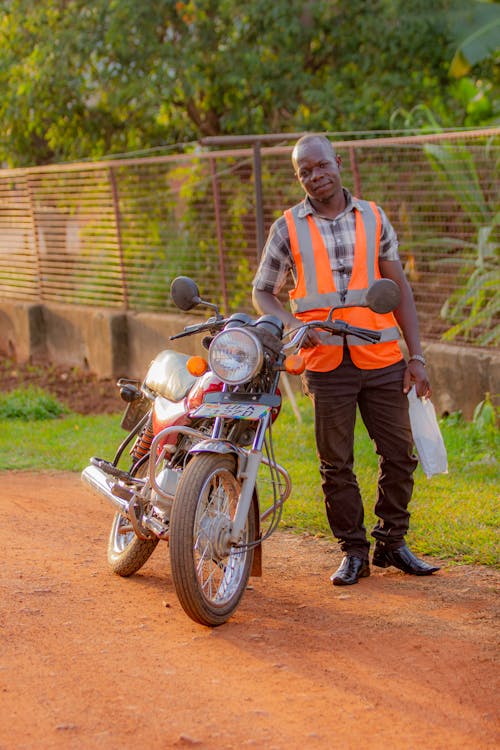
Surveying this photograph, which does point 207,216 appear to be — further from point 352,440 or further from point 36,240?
point 352,440

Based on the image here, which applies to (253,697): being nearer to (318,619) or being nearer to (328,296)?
(318,619)

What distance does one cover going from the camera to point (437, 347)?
366 inches

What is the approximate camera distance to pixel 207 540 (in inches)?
195

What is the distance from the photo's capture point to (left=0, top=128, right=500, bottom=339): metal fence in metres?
9.81

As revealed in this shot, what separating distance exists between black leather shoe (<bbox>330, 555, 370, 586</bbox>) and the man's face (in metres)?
1.65

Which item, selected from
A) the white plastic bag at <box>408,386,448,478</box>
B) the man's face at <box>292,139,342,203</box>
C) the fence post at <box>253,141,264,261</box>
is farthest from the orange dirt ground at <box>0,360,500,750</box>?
the fence post at <box>253,141,264,261</box>

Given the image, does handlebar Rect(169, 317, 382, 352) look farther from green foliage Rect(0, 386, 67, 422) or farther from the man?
green foliage Rect(0, 386, 67, 422)


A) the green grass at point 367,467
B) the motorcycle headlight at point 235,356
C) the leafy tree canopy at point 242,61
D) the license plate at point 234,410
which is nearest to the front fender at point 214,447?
the license plate at point 234,410

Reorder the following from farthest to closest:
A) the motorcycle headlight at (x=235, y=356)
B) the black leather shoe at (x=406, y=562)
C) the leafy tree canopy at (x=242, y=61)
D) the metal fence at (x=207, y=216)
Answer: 1. the leafy tree canopy at (x=242, y=61)
2. the metal fence at (x=207, y=216)
3. the black leather shoe at (x=406, y=562)
4. the motorcycle headlight at (x=235, y=356)

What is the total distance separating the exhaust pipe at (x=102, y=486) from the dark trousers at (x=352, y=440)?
928mm

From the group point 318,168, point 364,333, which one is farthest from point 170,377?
point 318,168

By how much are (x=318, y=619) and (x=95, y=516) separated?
2378mm

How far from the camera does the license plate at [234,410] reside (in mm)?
4902

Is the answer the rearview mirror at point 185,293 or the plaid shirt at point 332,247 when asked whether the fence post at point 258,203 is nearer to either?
the plaid shirt at point 332,247
